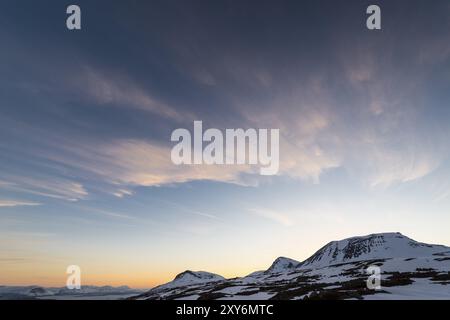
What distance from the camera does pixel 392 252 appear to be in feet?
579
